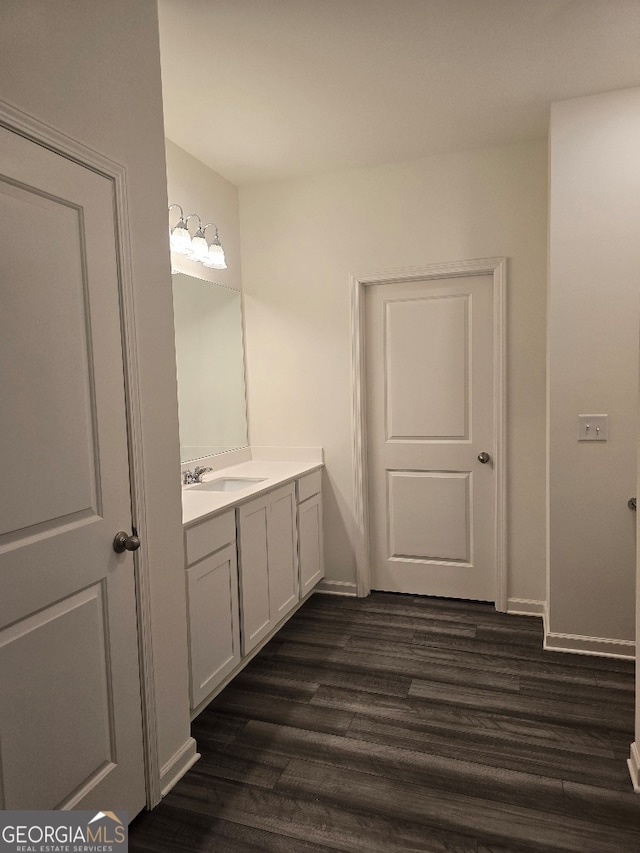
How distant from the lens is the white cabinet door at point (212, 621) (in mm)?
2172

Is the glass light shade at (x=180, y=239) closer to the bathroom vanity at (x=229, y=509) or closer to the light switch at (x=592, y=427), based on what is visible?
the bathroom vanity at (x=229, y=509)

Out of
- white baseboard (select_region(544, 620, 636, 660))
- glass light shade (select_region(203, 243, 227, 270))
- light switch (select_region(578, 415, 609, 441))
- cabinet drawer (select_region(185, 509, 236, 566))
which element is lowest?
white baseboard (select_region(544, 620, 636, 660))

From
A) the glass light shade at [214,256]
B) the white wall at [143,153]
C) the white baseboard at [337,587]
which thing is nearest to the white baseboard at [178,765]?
the white wall at [143,153]

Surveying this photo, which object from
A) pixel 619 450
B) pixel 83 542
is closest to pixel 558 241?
pixel 619 450

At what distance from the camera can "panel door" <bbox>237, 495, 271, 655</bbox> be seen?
8.42 ft

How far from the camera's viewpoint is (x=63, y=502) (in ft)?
4.87

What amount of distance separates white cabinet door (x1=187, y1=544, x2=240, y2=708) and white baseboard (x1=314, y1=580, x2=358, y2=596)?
122 centimetres

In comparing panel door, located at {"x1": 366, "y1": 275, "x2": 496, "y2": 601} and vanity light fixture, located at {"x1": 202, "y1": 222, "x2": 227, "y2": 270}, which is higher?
vanity light fixture, located at {"x1": 202, "y1": 222, "x2": 227, "y2": 270}

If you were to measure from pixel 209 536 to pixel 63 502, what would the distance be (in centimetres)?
86

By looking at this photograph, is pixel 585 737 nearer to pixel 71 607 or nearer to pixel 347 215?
pixel 71 607

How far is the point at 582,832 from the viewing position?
1.70 metres

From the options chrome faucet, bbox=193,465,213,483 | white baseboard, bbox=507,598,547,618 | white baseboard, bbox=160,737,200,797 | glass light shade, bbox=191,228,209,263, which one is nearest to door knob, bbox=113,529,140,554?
white baseboard, bbox=160,737,200,797

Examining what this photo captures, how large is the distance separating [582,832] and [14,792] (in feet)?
5.22

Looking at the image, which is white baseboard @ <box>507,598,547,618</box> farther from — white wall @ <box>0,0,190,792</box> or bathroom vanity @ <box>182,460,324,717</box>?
white wall @ <box>0,0,190,792</box>
